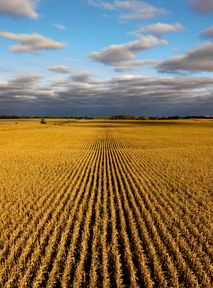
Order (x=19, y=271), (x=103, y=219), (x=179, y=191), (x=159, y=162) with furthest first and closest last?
(x=159, y=162)
(x=179, y=191)
(x=103, y=219)
(x=19, y=271)

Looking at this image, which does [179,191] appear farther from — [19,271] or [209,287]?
[19,271]

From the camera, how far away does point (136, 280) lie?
17.4 ft

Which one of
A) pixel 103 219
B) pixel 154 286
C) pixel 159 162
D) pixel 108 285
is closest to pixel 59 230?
pixel 103 219

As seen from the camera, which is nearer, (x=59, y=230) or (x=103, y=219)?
(x=59, y=230)

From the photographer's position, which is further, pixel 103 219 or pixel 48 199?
pixel 48 199

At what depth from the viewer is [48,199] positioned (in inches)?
409

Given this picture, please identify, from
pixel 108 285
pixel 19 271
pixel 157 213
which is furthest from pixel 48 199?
pixel 108 285

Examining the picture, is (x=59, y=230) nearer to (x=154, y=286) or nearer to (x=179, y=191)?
(x=154, y=286)

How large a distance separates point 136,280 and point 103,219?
3.11 metres

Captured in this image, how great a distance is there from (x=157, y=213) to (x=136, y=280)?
3785 mm

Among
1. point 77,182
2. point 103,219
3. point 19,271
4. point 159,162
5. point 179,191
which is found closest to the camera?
point 19,271

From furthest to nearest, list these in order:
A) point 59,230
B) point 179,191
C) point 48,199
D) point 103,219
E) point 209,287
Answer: point 179,191
point 48,199
point 103,219
point 59,230
point 209,287

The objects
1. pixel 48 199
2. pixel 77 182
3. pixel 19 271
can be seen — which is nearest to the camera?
pixel 19 271

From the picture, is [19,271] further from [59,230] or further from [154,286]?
[154,286]
